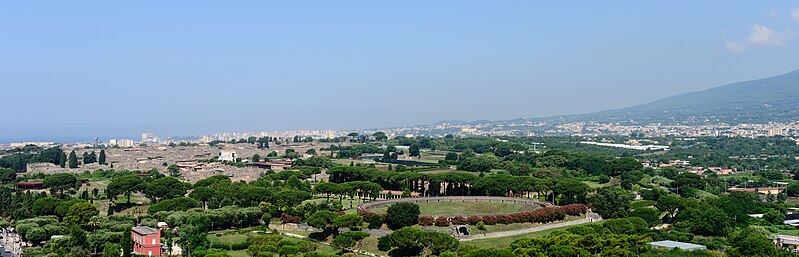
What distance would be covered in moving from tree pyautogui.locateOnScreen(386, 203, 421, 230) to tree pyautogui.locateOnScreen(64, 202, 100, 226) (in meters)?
19.9

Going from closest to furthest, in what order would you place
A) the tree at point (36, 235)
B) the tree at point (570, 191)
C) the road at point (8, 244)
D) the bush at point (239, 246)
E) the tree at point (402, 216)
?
the bush at point (239, 246), the road at point (8, 244), the tree at point (36, 235), the tree at point (402, 216), the tree at point (570, 191)

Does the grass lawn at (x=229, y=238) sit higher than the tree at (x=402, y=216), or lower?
lower

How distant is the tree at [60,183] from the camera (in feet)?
208

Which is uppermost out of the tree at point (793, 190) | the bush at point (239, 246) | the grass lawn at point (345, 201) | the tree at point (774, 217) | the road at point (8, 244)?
the grass lawn at point (345, 201)

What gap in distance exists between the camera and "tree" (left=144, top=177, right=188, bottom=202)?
187 feet

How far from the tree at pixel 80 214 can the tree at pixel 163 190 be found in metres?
9.78

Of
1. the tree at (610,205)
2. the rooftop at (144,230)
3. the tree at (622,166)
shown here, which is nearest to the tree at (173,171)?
the rooftop at (144,230)

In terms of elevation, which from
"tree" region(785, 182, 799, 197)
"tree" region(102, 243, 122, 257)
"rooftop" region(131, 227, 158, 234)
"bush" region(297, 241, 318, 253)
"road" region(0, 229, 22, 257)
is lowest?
"tree" region(785, 182, 799, 197)

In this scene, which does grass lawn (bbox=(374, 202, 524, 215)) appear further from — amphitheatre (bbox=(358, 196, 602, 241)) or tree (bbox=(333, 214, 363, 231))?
tree (bbox=(333, 214, 363, 231))

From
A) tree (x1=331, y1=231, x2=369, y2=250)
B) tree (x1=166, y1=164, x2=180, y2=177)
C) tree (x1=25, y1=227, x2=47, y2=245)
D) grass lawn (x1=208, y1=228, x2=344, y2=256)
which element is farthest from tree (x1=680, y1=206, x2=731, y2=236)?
tree (x1=166, y1=164, x2=180, y2=177)

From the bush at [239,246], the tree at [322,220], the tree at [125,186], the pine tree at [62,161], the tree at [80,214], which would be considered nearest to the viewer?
the bush at [239,246]

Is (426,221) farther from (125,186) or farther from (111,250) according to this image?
(125,186)

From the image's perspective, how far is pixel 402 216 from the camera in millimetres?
43062

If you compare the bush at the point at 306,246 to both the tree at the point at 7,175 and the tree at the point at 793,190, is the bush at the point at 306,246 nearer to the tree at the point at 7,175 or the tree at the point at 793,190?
the tree at the point at 793,190
